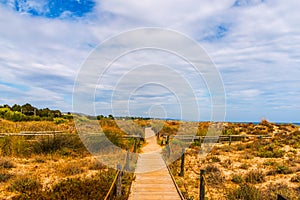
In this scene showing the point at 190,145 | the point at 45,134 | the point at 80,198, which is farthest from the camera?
the point at 190,145

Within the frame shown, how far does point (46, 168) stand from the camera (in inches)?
453

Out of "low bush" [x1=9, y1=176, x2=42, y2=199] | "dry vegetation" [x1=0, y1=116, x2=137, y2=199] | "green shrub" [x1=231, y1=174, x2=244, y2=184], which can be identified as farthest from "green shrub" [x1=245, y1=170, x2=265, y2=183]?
"low bush" [x1=9, y1=176, x2=42, y2=199]

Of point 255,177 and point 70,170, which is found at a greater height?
point 70,170

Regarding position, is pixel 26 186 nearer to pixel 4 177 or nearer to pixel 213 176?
pixel 4 177

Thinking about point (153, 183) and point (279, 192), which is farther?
point (153, 183)

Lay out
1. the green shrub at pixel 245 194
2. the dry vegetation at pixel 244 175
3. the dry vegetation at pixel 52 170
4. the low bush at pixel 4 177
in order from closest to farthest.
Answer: the green shrub at pixel 245 194, the dry vegetation at pixel 52 170, the dry vegetation at pixel 244 175, the low bush at pixel 4 177

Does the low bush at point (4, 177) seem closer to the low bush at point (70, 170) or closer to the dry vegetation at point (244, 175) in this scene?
the low bush at point (70, 170)

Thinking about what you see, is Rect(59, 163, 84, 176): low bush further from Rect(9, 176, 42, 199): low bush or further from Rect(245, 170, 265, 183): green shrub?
Rect(245, 170, 265, 183): green shrub

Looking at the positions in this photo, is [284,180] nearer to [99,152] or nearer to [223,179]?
[223,179]

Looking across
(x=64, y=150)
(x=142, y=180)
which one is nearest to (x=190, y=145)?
(x=64, y=150)

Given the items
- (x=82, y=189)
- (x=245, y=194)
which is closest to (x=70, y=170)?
(x=82, y=189)

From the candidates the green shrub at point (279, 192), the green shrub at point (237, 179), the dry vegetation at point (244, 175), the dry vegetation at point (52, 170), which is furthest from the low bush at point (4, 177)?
the green shrub at point (279, 192)

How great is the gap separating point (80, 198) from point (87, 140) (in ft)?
30.4

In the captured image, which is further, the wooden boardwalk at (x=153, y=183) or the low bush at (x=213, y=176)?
the low bush at (x=213, y=176)
